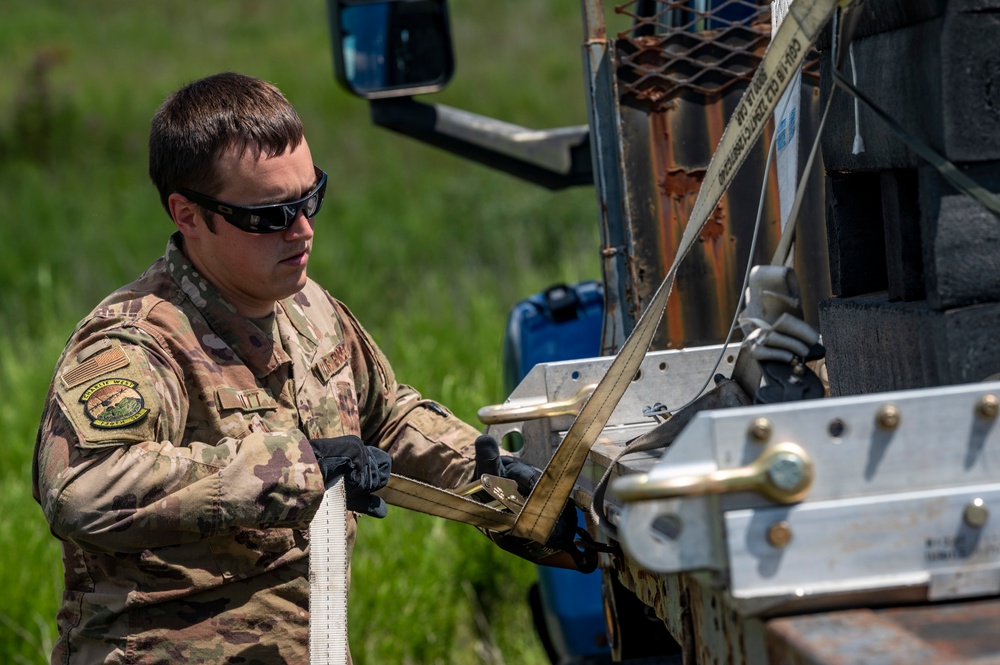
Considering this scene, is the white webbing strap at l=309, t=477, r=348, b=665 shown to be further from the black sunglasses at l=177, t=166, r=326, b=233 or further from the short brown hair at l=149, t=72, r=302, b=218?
the short brown hair at l=149, t=72, r=302, b=218

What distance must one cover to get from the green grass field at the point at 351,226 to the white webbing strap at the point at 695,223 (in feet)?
8.56

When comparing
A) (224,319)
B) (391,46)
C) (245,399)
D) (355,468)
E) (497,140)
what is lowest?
(355,468)

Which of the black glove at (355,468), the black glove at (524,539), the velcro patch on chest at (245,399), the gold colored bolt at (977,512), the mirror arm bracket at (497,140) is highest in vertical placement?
the mirror arm bracket at (497,140)

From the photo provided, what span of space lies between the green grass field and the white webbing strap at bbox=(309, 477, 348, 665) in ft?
8.13

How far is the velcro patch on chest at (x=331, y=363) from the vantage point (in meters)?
2.71

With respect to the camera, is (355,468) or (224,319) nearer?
(355,468)

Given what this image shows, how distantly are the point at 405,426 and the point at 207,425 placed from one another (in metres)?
0.57

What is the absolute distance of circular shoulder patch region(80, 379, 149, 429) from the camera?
220cm

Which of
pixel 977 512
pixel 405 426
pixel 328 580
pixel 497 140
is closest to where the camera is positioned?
pixel 977 512

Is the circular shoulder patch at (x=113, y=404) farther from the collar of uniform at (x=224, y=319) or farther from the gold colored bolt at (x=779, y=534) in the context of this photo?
the gold colored bolt at (x=779, y=534)

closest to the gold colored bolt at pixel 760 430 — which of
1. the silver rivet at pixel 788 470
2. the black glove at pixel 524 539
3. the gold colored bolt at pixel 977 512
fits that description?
the silver rivet at pixel 788 470

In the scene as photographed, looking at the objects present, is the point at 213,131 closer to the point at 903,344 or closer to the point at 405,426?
the point at 405,426

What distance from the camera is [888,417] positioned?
4.72 ft

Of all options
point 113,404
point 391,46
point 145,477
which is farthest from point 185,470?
point 391,46
